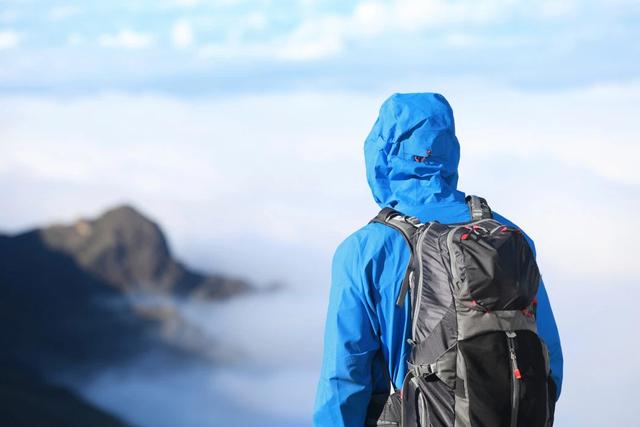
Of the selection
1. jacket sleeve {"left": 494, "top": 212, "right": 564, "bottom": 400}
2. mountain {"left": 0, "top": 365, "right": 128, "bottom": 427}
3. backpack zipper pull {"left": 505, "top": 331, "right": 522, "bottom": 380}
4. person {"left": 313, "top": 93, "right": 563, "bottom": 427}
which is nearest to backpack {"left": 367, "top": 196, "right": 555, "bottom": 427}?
backpack zipper pull {"left": 505, "top": 331, "right": 522, "bottom": 380}

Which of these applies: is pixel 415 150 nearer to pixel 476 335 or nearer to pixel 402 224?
pixel 402 224

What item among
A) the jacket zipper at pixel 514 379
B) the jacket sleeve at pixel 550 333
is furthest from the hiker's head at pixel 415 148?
the jacket zipper at pixel 514 379

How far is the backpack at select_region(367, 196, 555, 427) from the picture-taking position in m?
2.84

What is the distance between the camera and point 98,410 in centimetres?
4403

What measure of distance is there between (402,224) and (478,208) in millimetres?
293

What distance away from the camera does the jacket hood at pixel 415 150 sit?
10.6 feet

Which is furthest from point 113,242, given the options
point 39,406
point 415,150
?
point 415,150

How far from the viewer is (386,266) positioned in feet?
10.1

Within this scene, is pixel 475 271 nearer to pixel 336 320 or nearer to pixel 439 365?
pixel 439 365

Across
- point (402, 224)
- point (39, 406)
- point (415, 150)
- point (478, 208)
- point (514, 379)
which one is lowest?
point (514, 379)

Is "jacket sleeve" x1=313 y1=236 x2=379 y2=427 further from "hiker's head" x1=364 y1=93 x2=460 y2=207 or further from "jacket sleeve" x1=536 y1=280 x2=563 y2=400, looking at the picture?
"jacket sleeve" x1=536 y1=280 x2=563 y2=400

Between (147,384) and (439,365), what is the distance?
5957 cm

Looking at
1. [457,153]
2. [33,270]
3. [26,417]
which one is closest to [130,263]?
[33,270]

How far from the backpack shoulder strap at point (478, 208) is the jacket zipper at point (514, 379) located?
0.46 m
